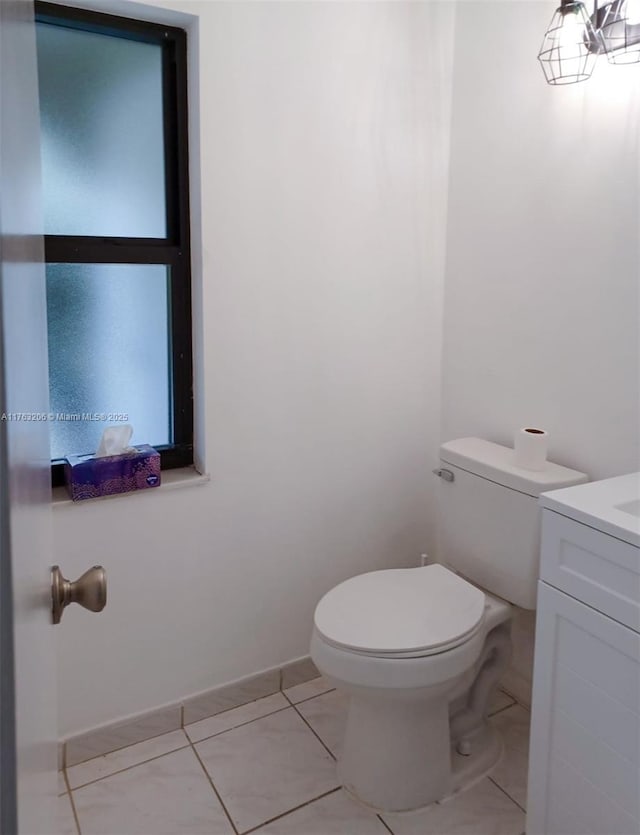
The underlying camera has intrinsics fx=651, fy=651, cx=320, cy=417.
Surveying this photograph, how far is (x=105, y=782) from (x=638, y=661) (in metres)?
1.33

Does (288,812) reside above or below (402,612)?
below

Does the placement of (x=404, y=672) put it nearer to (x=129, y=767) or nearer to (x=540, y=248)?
(x=129, y=767)

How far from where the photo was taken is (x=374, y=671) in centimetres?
146

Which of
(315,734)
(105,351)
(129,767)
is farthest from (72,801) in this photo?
(105,351)

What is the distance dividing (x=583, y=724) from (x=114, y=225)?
61.4 inches

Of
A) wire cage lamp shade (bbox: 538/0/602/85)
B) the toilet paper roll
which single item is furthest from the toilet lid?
wire cage lamp shade (bbox: 538/0/602/85)

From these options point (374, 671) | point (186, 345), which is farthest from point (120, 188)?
point (374, 671)

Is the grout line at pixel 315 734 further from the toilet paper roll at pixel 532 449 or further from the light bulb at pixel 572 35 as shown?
the light bulb at pixel 572 35

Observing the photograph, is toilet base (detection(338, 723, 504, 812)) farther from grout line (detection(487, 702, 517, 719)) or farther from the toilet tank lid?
the toilet tank lid

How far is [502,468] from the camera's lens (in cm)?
168

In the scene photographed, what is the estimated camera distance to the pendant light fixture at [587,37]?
1.40 meters

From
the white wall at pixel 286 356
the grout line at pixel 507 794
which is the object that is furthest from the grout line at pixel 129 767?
the grout line at pixel 507 794

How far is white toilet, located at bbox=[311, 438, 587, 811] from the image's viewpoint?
4.86 feet

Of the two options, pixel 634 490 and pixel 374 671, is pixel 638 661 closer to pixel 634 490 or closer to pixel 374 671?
pixel 634 490
